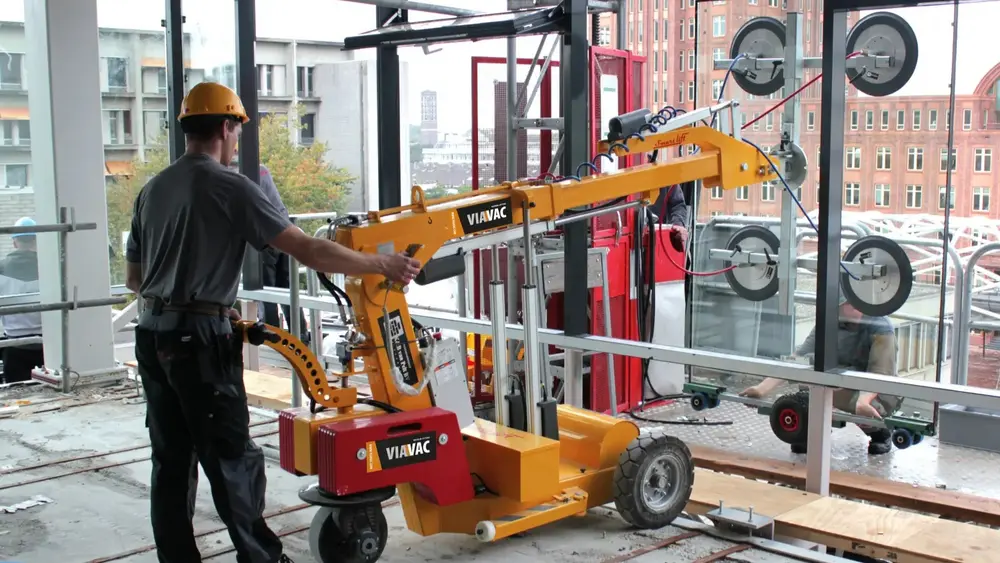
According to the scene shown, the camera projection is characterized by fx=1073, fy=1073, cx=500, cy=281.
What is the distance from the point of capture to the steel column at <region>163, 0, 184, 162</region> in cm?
682

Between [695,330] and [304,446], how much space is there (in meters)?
2.98

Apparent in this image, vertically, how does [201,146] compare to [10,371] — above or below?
above

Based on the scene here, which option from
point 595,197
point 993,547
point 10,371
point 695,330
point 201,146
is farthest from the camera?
point 10,371

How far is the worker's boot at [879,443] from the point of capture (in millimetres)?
5586

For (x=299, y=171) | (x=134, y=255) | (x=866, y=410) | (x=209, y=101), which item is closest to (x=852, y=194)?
(x=866, y=410)

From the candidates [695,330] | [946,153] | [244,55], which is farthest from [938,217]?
[244,55]

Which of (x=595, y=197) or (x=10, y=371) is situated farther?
(x=10, y=371)

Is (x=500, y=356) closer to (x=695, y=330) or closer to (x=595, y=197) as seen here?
(x=595, y=197)

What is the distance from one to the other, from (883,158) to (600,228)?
2130 millimetres

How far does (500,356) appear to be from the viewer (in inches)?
167

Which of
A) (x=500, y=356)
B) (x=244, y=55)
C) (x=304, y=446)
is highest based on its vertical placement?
(x=244, y=55)

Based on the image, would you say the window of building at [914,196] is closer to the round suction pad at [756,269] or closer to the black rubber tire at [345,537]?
the round suction pad at [756,269]

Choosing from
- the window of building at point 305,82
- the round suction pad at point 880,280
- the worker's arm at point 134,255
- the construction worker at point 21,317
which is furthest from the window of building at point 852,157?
the window of building at point 305,82

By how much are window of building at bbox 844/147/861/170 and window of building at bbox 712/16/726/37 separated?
3.33ft
